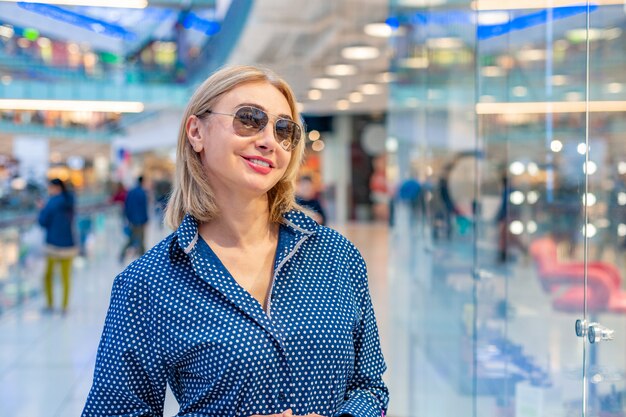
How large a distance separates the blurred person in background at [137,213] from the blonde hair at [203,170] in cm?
1011

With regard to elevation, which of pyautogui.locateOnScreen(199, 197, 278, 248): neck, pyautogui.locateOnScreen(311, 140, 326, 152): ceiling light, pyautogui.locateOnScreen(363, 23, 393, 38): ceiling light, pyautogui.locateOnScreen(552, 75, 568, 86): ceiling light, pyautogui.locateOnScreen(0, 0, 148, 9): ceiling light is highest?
pyautogui.locateOnScreen(363, 23, 393, 38): ceiling light

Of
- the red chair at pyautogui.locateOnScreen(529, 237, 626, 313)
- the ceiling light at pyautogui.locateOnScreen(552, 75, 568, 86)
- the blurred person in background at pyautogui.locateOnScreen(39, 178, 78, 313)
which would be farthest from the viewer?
the blurred person in background at pyautogui.locateOnScreen(39, 178, 78, 313)

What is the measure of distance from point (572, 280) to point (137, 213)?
8087mm

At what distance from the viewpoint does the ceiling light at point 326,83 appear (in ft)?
56.5

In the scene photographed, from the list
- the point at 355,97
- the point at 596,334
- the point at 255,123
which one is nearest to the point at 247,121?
the point at 255,123

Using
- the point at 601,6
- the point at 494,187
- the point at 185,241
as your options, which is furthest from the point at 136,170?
the point at 185,241

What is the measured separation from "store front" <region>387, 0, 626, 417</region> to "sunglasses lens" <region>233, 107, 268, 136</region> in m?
1.07

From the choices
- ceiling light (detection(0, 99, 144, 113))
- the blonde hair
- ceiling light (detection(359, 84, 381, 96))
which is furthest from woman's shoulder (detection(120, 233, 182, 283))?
ceiling light (detection(359, 84, 381, 96))

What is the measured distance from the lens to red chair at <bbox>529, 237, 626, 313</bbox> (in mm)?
4160

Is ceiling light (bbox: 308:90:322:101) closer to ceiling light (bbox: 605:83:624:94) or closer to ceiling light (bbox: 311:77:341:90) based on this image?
ceiling light (bbox: 311:77:341:90)

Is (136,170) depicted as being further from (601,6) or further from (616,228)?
(601,6)

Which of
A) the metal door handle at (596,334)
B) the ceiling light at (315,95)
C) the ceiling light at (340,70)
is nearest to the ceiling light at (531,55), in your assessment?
the metal door handle at (596,334)

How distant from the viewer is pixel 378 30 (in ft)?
38.4

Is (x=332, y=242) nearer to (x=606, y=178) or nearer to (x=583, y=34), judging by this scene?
(x=583, y=34)
